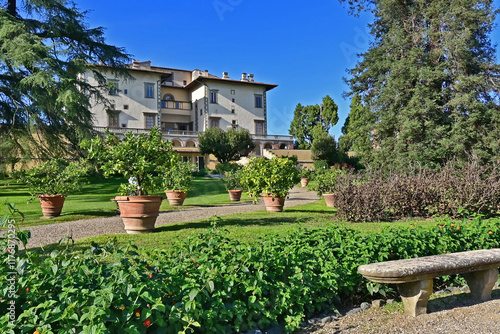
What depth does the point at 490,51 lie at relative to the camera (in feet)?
61.5

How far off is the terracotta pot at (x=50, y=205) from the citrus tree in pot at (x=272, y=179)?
4.65 metres

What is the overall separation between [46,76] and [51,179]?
6696 millimetres

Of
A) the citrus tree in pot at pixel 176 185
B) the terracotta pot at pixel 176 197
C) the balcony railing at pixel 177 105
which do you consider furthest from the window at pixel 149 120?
the terracotta pot at pixel 176 197

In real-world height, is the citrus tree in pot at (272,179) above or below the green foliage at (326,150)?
below

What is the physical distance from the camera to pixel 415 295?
303 cm

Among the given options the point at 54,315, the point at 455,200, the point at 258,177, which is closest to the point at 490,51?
the point at 455,200

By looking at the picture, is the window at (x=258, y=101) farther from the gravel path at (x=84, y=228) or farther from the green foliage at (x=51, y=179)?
the gravel path at (x=84, y=228)

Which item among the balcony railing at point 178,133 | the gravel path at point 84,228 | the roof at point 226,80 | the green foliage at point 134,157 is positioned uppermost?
the roof at point 226,80

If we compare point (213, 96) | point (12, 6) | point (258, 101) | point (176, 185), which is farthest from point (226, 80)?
point (176, 185)

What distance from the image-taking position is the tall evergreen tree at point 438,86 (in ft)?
56.6

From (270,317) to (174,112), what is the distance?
150 feet

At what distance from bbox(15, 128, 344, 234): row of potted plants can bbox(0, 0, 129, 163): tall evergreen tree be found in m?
5.55

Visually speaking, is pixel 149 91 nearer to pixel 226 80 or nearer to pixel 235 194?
pixel 226 80

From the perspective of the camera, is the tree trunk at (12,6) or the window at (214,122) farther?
the window at (214,122)
